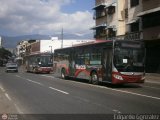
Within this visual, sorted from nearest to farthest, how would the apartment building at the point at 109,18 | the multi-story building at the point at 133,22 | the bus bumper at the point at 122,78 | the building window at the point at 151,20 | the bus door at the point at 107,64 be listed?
the bus bumper at the point at 122,78
the bus door at the point at 107,64
the building window at the point at 151,20
the multi-story building at the point at 133,22
the apartment building at the point at 109,18

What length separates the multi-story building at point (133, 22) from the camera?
39906 millimetres

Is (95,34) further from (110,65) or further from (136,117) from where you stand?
(136,117)

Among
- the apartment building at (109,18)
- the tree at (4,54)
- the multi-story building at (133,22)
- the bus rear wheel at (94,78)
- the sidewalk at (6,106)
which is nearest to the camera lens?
the sidewalk at (6,106)

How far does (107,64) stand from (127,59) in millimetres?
1439

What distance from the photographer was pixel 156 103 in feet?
46.9

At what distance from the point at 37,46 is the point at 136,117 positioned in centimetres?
11661

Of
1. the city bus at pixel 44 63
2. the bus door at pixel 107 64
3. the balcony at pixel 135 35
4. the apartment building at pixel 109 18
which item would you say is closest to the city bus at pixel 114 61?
the bus door at pixel 107 64

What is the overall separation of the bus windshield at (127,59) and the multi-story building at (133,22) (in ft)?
52.5

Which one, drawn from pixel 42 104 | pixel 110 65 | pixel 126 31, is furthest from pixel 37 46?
pixel 42 104

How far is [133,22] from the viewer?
4550 centimetres

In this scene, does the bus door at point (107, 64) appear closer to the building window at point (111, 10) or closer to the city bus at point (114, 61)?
the city bus at point (114, 61)

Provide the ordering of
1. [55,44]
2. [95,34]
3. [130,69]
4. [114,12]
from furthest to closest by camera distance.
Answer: [55,44] < [95,34] < [114,12] < [130,69]

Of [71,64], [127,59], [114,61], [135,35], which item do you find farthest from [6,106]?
[135,35]

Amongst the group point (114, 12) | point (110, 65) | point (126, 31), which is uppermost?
point (114, 12)
